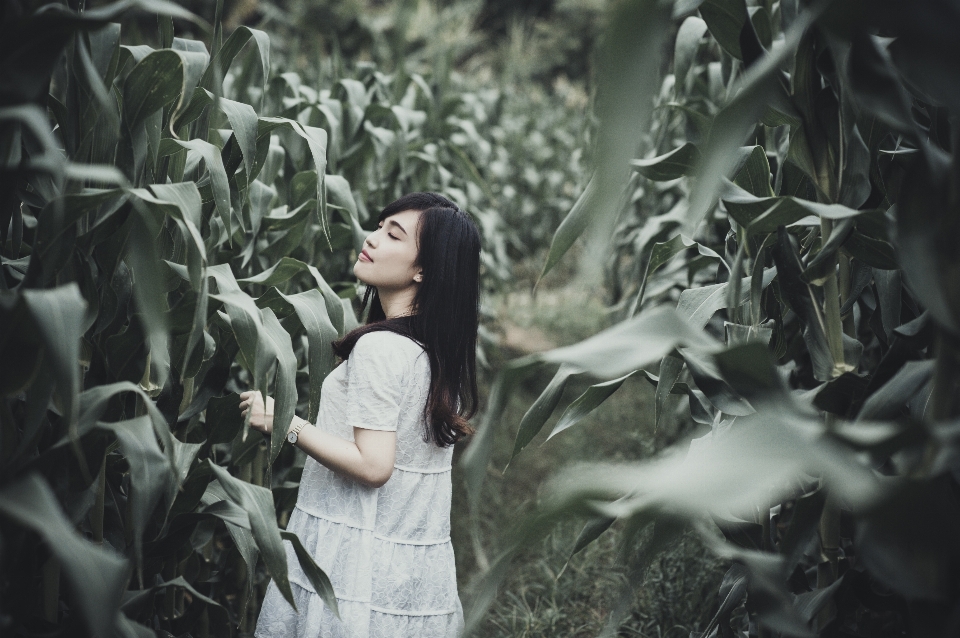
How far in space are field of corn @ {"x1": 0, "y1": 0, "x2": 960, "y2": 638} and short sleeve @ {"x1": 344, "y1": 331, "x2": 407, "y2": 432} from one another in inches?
2.7

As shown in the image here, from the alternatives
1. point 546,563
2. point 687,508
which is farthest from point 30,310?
point 546,563

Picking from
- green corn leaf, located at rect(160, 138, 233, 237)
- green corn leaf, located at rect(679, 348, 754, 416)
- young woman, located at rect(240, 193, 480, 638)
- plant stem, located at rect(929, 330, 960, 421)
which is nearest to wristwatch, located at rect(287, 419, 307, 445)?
young woman, located at rect(240, 193, 480, 638)

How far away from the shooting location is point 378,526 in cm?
132

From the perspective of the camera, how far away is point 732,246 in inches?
56.2

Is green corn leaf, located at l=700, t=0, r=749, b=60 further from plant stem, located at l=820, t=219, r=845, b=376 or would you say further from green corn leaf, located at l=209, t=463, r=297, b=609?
green corn leaf, located at l=209, t=463, r=297, b=609

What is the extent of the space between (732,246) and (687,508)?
3.28 ft

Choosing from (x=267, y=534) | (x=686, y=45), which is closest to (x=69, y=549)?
(x=267, y=534)

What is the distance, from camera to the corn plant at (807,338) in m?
0.57

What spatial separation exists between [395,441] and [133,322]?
0.47 meters

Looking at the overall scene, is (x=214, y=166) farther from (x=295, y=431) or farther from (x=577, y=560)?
(x=577, y=560)

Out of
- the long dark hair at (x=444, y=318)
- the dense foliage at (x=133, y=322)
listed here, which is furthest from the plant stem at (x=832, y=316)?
the dense foliage at (x=133, y=322)

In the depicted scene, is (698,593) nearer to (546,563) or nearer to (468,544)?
(546,563)

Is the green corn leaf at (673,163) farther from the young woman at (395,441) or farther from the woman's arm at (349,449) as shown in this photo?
the woman's arm at (349,449)

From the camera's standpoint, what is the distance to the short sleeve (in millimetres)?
1240
